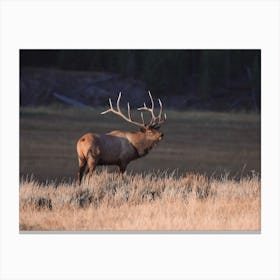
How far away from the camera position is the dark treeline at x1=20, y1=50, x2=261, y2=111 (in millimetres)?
16594

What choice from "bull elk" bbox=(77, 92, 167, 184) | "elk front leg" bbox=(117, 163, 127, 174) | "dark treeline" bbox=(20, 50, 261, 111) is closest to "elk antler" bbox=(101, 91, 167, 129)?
"bull elk" bbox=(77, 92, 167, 184)

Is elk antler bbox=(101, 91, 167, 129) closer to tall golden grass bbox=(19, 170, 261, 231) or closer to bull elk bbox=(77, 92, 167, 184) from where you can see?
bull elk bbox=(77, 92, 167, 184)

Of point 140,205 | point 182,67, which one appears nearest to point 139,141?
point 182,67

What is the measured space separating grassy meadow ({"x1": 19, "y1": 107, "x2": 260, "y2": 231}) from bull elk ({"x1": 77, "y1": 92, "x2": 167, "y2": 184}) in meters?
0.11

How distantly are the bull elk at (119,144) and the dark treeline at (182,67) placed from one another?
0.97 feet

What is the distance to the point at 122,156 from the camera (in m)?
17.2

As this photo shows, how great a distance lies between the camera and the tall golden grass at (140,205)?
16.0m

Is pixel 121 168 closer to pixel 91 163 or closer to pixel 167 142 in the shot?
pixel 91 163

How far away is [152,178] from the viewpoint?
17.0 metres

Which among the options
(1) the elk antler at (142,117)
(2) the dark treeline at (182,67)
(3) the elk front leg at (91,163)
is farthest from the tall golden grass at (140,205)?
(2) the dark treeline at (182,67)

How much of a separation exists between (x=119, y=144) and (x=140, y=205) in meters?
1.03
